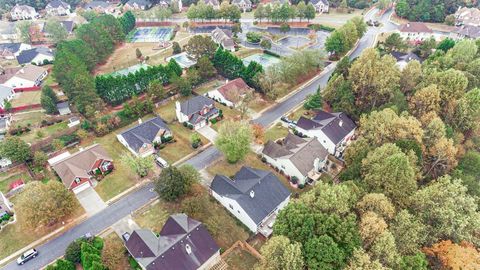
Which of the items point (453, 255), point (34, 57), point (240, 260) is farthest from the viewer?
point (34, 57)

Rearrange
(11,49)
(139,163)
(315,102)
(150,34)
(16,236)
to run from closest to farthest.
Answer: (16,236) < (139,163) < (315,102) < (11,49) < (150,34)

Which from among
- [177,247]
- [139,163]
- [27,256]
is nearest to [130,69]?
[139,163]

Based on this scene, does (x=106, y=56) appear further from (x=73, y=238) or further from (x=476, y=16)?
(x=476, y=16)

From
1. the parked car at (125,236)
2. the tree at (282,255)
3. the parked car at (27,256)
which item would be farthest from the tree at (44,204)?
the tree at (282,255)

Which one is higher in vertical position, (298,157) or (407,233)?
(407,233)

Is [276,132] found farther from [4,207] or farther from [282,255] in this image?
[4,207]

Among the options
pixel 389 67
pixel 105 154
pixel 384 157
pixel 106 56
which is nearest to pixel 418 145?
pixel 384 157

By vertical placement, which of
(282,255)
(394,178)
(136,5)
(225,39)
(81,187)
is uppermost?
(394,178)
